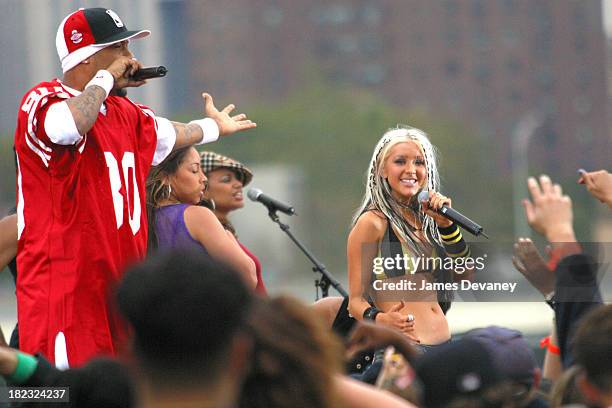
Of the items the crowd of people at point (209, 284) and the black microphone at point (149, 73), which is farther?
the black microphone at point (149, 73)

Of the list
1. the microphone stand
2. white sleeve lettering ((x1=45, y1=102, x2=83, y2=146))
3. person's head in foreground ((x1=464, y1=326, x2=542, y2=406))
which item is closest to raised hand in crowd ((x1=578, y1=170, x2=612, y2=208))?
person's head in foreground ((x1=464, y1=326, x2=542, y2=406))

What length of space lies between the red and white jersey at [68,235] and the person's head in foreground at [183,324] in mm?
1507

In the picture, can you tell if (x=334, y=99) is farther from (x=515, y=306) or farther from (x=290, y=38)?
(x=515, y=306)

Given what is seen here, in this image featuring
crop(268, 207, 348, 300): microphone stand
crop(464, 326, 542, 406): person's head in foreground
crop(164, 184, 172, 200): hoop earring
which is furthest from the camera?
crop(268, 207, 348, 300): microphone stand

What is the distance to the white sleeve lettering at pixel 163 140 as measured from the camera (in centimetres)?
329

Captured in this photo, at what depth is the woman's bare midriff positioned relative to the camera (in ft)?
11.5

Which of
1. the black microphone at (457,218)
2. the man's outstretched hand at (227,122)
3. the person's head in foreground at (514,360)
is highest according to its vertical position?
the man's outstretched hand at (227,122)

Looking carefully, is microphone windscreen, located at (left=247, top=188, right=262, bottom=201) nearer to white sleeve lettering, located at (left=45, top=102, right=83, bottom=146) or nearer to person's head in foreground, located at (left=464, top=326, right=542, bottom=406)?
white sleeve lettering, located at (left=45, top=102, right=83, bottom=146)

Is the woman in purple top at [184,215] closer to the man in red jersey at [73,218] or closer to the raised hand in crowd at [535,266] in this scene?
the man in red jersey at [73,218]

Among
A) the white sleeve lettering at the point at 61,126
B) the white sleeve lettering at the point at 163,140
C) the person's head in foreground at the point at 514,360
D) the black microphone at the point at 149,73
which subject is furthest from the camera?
the white sleeve lettering at the point at 163,140

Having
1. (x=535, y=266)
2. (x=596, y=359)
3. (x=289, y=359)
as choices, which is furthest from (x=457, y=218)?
(x=289, y=359)

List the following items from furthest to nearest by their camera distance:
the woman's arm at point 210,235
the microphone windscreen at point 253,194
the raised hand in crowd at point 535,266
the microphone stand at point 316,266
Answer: the microphone windscreen at point 253,194, the microphone stand at point 316,266, the woman's arm at point 210,235, the raised hand in crowd at point 535,266

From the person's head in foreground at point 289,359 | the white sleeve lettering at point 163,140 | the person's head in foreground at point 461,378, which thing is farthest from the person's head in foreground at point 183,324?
the white sleeve lettering at point 163,140

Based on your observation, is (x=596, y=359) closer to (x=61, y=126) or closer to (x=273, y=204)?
(x=61, y=126)
